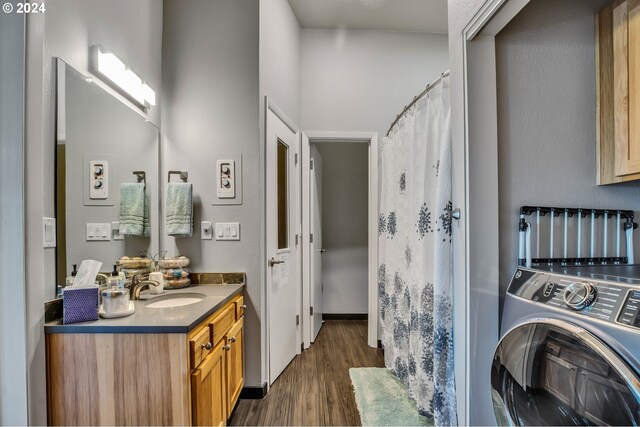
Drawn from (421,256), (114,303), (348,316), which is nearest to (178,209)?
(114,303)

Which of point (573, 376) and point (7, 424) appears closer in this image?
point (573, 376)

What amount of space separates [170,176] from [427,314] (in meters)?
1.89

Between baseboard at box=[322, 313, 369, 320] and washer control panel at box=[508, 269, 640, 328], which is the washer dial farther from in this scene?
baseboard at box=[322, 313, 369, 320]

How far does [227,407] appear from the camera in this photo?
1.62 m

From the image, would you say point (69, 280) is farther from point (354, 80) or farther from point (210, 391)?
point (354, 80)

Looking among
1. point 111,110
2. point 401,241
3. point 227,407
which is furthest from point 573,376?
point 111,110

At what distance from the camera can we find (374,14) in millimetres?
2697

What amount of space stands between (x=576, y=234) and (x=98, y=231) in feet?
7.18

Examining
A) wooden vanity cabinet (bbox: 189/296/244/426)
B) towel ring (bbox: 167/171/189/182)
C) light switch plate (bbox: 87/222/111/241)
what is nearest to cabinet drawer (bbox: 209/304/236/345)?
wooden vanity cabinet (bbox: 189/296/244/426)

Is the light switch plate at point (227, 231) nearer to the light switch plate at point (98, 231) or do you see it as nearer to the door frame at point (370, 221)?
the light switch plate at point (98, 231)

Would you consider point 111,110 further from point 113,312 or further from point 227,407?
point 227,407

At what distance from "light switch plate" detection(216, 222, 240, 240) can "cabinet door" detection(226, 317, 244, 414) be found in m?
0.55

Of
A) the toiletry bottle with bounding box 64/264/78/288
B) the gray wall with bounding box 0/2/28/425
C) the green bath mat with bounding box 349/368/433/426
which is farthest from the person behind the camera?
the green bath mat with bounding box 349/368/433/426

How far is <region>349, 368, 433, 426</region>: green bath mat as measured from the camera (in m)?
1.77
